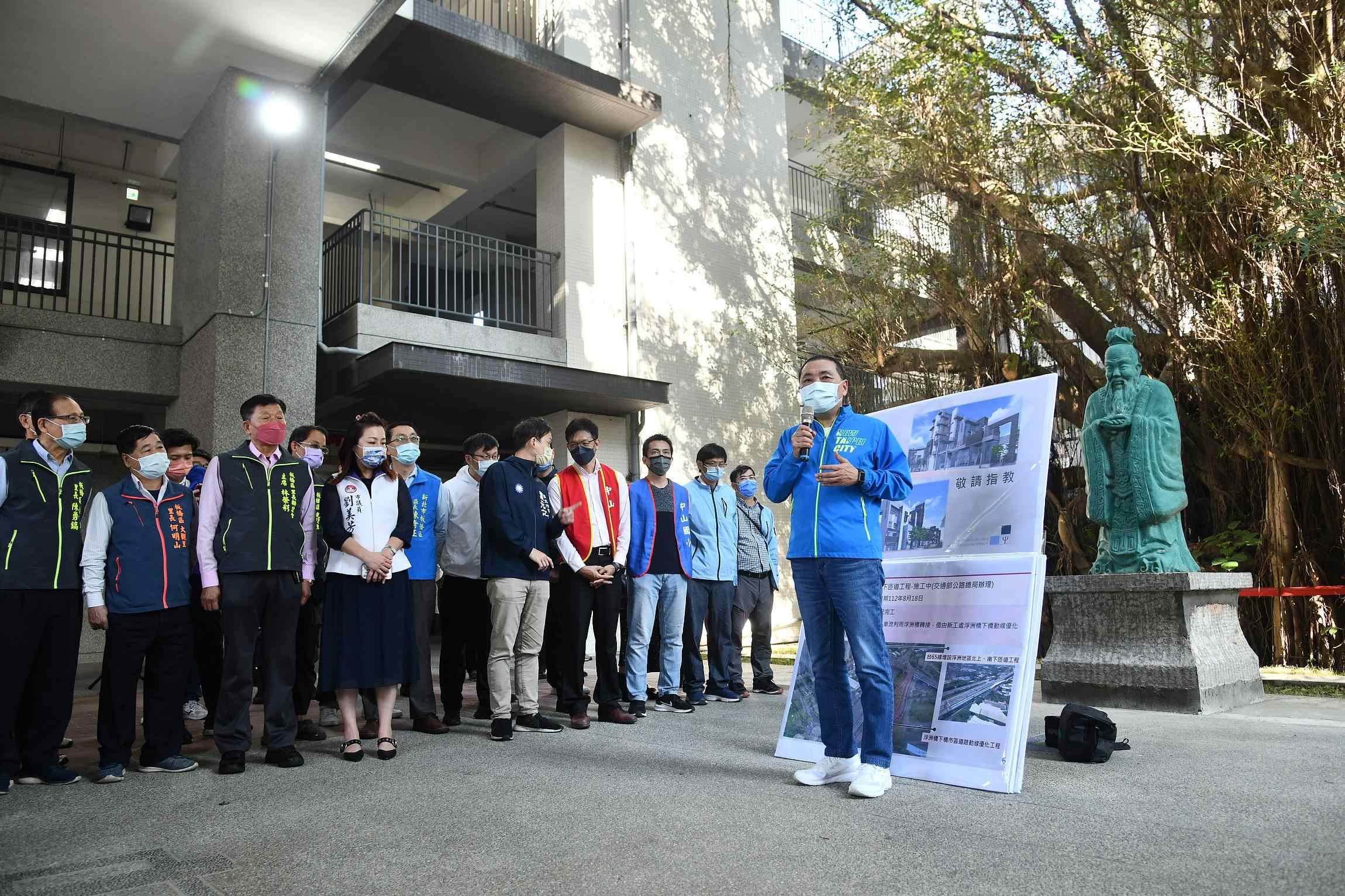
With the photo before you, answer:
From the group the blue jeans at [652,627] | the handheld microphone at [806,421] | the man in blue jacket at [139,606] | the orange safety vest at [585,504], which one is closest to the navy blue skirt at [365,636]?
the man in blue jacket at [139,606]

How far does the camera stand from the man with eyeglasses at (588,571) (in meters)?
5.73

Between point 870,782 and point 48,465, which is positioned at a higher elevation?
point 48,465

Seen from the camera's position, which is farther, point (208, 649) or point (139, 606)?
point (208, 649)

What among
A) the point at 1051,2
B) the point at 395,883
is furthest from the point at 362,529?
the point at 1051,2

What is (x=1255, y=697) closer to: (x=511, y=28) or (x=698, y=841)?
(x=698, y=841)

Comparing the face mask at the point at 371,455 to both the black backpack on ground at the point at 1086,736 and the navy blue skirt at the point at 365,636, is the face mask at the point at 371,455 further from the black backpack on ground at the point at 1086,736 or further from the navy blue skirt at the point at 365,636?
the black backpack on ground at the point at 1086,736

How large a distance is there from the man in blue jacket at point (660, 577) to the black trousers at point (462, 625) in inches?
37.0

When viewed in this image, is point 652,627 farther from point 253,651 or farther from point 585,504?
point 253,651

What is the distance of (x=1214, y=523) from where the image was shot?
1001 centimetres

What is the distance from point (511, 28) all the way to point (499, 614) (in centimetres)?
998

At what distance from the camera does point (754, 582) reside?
764cm

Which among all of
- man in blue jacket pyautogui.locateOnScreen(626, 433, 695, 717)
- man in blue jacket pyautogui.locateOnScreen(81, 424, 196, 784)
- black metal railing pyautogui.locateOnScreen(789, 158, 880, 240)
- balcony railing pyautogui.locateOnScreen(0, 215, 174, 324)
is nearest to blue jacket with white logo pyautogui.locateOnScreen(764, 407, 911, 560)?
man in blue jacket pyautogui.locateOnScreen(626, 433, 695, 717)

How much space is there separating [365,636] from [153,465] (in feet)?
4.27

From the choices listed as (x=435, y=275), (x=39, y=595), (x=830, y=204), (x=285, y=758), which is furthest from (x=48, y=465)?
(x=830, y=204)
